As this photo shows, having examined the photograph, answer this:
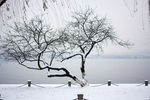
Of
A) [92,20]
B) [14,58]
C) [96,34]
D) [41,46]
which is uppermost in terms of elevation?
[92,20]

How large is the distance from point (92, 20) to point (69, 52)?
2500 mm

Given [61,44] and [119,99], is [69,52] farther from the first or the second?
[119,99]

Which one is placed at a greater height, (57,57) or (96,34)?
(96,34)

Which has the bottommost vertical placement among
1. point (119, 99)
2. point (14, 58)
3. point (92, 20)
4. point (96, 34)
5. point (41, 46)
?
point (119, 99)

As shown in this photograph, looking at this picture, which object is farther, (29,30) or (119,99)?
(29,30)

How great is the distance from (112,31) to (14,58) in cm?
638

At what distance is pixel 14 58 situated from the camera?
37.9ft

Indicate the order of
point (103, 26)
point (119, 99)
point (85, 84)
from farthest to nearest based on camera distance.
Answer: point (103, 26)
point (85, 84)
point (119, 99)

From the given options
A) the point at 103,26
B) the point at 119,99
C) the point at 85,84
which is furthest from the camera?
the point at 103,26

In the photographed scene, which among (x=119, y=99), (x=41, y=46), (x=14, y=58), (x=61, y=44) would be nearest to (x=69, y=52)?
(x=61, y=44)

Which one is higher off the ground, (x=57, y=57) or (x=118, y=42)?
(x=118, y=42)

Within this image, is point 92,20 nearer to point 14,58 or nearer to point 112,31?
point 112,31

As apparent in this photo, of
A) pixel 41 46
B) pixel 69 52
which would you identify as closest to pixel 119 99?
pixel 69 52

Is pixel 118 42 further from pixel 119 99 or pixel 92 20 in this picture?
pixel 119 99
